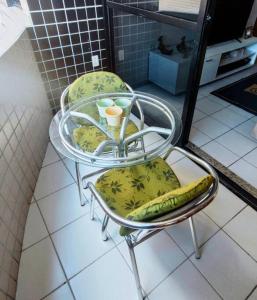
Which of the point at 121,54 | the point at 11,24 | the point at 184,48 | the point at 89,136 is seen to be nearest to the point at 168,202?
the point at 89,136

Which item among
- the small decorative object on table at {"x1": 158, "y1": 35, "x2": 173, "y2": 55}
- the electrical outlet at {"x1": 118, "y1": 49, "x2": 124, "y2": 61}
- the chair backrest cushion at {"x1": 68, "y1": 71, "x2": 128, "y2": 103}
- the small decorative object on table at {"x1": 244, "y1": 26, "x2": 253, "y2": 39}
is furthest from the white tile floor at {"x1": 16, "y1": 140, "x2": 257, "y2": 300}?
the small decorative object on table at {"x1": 244, "y1": 26, "x2": 253, "y2": 39}

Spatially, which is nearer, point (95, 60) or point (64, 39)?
point (64, 39)

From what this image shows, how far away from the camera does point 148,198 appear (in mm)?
1039

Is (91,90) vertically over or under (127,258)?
over

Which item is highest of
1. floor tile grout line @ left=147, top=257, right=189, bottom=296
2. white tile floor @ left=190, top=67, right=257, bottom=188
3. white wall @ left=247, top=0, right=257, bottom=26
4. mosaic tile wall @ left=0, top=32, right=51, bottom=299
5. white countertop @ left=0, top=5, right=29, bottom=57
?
white countertop @ left=0, top=5, right=29, bottom=57

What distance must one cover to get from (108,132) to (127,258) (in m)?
0.73

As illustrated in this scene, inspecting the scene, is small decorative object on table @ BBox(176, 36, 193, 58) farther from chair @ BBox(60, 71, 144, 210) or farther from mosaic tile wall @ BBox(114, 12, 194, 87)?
chair @ BBox(60, 71, 144, 210)

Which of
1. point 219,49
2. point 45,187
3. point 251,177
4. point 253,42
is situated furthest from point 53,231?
point 253,42

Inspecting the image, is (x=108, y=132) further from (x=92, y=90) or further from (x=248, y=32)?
(x=248, y=32)

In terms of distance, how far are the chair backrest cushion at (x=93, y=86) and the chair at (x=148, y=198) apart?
61cm

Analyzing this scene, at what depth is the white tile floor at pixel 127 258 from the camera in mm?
1096

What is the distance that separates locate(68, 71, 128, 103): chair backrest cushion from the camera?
56.5 inches

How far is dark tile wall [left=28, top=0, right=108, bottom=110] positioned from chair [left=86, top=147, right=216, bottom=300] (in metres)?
1.35

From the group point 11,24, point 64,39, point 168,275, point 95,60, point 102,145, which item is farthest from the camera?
point 95,60
